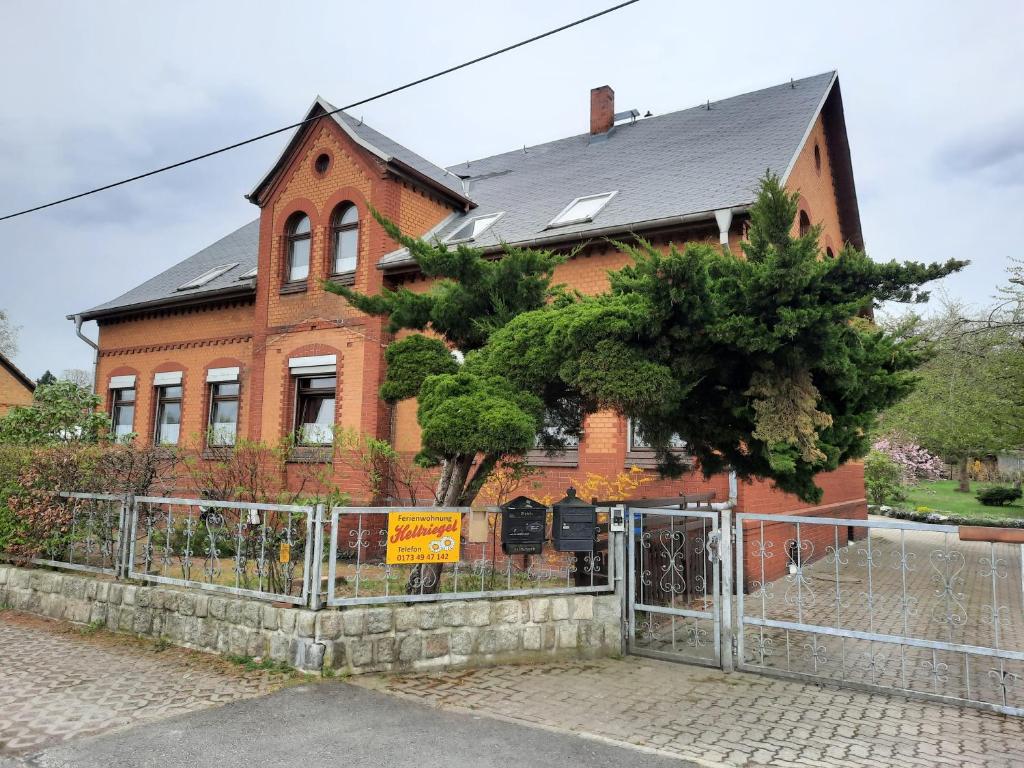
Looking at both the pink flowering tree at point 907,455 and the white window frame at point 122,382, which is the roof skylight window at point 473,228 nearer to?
the white window frame at point 122,382

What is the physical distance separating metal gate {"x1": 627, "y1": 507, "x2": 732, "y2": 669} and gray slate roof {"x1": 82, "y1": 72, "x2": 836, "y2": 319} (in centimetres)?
452

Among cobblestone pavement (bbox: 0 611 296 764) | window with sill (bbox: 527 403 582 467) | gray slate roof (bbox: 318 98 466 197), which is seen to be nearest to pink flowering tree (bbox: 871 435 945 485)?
gray slate roof (bbox: 318 98 466 197)

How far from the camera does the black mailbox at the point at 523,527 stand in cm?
679

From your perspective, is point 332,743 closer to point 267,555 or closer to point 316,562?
point 316,562

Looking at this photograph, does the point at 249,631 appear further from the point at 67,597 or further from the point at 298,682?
the point at 67,597

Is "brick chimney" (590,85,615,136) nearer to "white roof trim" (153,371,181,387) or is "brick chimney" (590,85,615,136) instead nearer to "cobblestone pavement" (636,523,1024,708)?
"cobblestone pavement" (636,523,1024,708)

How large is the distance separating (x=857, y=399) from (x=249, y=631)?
568 cm

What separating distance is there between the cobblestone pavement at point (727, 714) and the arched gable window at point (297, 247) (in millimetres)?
10409

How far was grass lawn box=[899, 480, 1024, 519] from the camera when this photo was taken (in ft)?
87.3

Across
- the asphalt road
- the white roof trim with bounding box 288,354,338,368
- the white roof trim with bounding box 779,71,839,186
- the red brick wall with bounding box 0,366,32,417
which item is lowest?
the asphalt road

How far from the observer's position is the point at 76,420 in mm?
12148

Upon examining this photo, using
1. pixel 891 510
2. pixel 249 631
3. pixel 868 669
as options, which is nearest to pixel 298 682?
pixel 249 631

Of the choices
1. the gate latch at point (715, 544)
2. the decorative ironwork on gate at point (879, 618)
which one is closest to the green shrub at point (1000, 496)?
the decorative ironwork on gate at point (879, 618)

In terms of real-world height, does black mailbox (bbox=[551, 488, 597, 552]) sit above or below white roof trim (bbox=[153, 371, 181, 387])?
below
